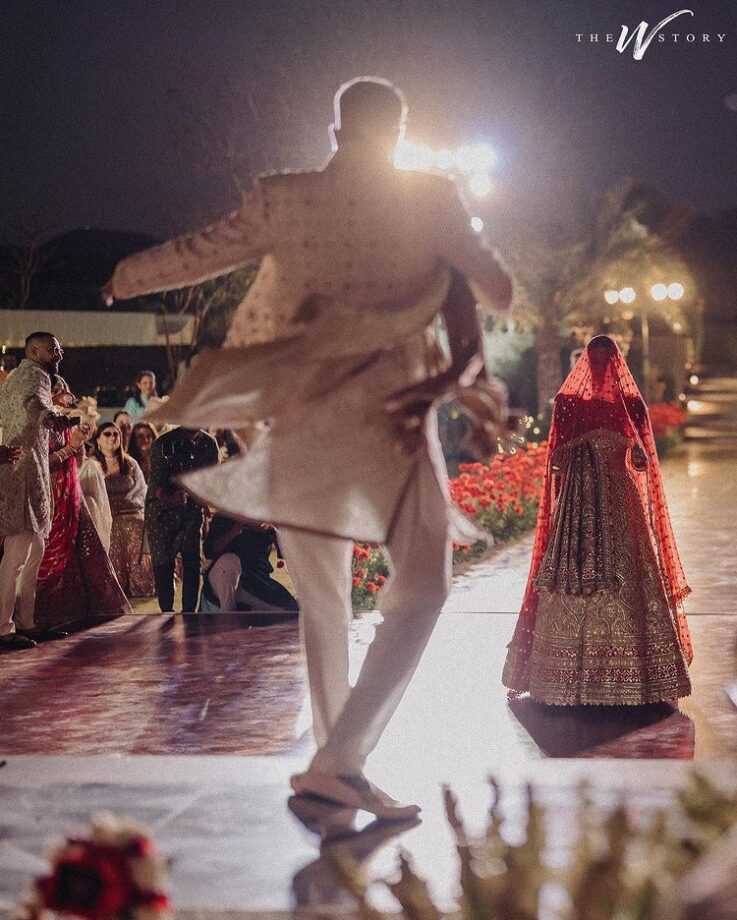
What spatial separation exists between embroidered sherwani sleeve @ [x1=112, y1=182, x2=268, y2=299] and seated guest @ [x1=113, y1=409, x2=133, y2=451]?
826 centimetres

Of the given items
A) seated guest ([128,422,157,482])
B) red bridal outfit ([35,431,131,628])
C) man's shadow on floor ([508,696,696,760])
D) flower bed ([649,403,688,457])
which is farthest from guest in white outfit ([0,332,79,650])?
flower bed ([649,403,688,457])

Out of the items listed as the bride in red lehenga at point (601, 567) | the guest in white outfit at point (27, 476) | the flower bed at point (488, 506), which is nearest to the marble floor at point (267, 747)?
the bride in red lehenga at point (601, 567)

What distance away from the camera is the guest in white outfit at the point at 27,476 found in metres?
8.42

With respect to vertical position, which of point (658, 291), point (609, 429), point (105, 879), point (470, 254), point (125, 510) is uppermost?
point (658, 291)

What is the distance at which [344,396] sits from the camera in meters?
4.13

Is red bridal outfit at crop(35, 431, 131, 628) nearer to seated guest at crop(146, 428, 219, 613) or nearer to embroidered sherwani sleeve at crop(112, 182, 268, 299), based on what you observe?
seated guest at crop(146, 428, 219, 613)

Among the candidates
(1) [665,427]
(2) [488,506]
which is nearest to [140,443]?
(2) [488,506]

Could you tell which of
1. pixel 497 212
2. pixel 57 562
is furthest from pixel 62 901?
pixel 497 212

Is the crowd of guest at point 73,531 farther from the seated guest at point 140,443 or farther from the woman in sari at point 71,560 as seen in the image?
the seated guest at point 140,443

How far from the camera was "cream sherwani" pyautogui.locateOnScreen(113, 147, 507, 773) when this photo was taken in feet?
13.5

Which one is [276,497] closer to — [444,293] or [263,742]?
[444,293]

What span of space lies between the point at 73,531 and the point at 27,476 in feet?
3.51

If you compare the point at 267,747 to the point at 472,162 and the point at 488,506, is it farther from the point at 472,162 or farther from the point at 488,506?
the point at 472,162

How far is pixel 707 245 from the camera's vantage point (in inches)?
4540
